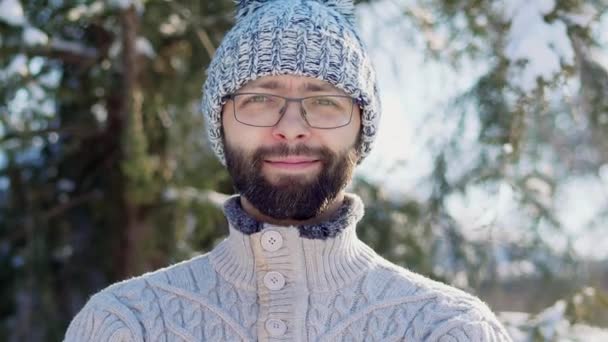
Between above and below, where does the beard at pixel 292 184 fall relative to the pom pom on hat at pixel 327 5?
below

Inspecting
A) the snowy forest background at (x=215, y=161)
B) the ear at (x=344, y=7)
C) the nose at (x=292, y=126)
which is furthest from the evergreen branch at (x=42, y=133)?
the nose at (x=292, y=126)

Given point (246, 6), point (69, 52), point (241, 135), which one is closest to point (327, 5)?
point (246, 6)

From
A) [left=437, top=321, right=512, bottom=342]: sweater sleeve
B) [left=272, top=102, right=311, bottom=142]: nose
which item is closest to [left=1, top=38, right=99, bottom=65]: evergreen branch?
[left=272, top=102, right=311, bottom=142]: nose

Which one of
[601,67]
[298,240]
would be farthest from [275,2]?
[601,67]

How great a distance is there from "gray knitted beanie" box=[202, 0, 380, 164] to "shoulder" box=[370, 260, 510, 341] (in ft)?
1.09

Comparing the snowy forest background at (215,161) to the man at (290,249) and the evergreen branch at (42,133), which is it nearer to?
the evergreen branch at (42,133)

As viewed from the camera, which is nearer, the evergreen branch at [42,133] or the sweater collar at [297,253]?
the sweater collar at [297,253]

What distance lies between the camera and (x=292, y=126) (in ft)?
6.67

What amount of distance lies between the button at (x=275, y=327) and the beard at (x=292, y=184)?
22cm

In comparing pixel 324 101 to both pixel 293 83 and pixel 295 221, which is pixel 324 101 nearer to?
pixel 293 83

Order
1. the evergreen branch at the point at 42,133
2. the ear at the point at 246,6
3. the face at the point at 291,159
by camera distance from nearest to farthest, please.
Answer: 1. the face at the point at 291,159
2. the ear at the point at 246,6
3. the evergreen branch at the point at 42,133

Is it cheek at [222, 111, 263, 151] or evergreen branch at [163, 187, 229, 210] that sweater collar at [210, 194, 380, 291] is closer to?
cheek at [222, 111, 263, 151]

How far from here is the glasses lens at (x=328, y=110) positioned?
2068 millimetres

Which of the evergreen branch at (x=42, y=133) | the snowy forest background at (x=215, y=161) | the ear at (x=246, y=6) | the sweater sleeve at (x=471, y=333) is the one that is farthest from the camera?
the evergreen branch at (x=42, y=133)
